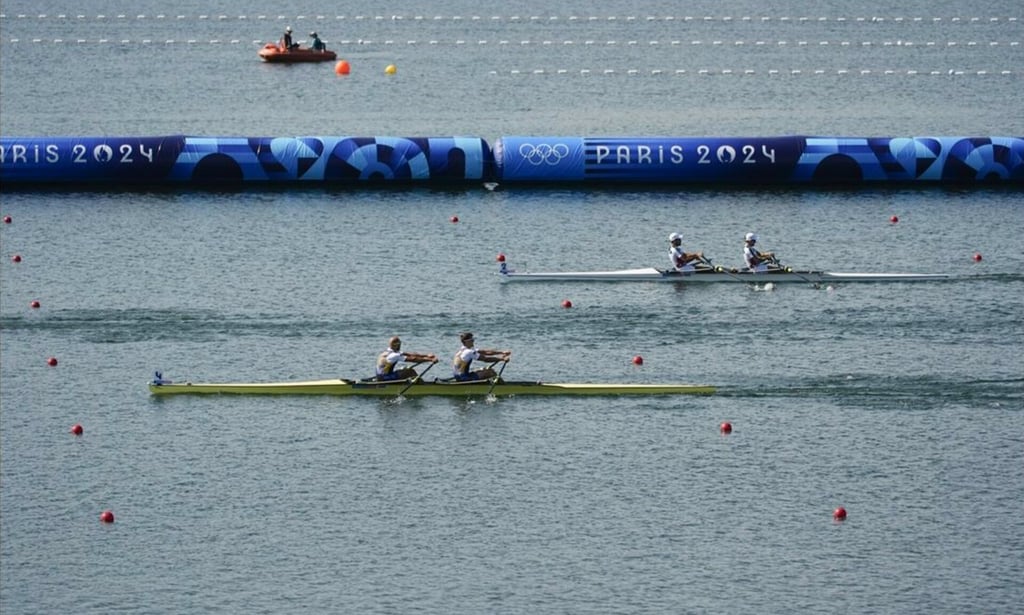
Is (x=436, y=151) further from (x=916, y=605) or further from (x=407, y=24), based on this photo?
(x=407, y=24)

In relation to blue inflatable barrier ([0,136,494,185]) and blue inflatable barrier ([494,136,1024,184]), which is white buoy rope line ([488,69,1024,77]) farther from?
blue inflatable barrier ([0,136,494,185])

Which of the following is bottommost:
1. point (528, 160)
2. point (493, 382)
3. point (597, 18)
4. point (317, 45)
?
point (493, 382)

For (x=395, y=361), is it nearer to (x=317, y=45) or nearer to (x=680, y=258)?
(x=680, y=258)

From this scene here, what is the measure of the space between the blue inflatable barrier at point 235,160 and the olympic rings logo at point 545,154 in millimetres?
1570

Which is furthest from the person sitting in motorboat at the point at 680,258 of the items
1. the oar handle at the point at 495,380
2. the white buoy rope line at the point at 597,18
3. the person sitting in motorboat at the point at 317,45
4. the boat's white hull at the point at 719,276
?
the white buoy rope line at the point at 597,18

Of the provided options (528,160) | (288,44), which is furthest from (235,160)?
(288,44)

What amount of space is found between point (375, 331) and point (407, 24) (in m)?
77.1

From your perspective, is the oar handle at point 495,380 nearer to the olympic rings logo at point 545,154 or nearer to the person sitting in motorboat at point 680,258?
the person sitting in motorboat at point 680,258

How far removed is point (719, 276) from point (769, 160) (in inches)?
584

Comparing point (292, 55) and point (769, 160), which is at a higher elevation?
point (292, 55)

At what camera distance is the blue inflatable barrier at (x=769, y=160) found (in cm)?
7825

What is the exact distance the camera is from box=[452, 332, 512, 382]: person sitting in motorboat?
53.2 meters

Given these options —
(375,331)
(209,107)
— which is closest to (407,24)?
(209,107)

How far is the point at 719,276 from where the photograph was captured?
64.7 m
